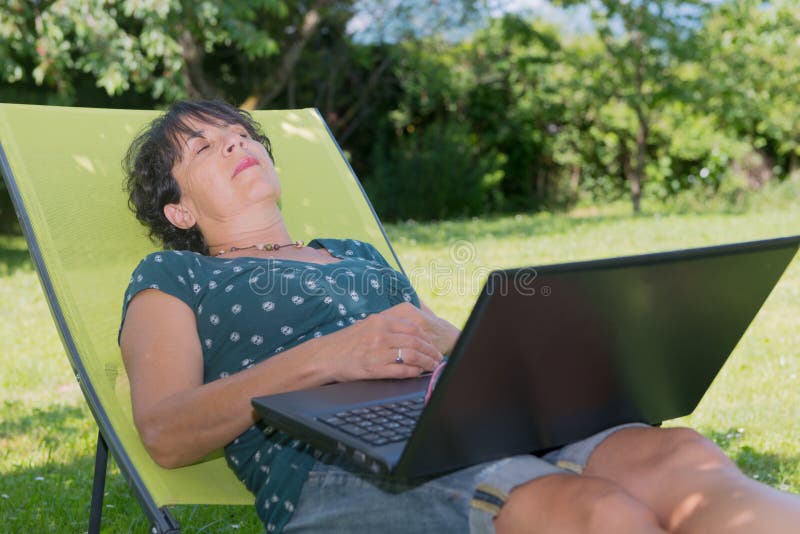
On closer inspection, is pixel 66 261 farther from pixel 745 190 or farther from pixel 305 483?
pixel 745 190

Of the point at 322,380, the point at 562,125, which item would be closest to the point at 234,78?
the point at 562,125

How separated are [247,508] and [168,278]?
1.21 meters

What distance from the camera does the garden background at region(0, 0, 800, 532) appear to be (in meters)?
8.40

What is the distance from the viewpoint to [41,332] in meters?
5.08

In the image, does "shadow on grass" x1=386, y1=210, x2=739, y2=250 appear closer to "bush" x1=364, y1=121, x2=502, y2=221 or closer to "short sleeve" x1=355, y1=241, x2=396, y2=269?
"bush" x1=364, y1=121, x2=502, y2=221

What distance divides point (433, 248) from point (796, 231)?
3.59 meters

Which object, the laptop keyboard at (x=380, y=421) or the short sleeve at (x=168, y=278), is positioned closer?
the laptop keyboard at (x=380, y=421)

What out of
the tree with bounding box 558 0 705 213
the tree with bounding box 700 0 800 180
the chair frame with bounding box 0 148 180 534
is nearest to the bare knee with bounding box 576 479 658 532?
the chair frame with bounding box 0 148 180 534

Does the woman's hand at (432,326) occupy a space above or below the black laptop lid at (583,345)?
below

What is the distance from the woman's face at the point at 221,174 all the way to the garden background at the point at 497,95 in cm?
455

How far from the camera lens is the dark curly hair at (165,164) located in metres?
2.27

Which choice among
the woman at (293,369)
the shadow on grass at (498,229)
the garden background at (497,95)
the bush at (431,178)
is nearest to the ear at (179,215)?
the woman at (293,369)

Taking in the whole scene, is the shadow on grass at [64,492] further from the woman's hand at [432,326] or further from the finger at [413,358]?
the finger at [413,358]

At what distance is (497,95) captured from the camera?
14.5 metres
